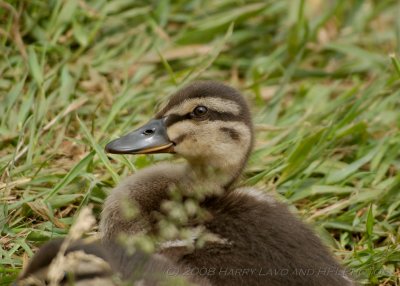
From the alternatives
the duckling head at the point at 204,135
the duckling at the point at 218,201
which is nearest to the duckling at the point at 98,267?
the duckling at the point at 218,201

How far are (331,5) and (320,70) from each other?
1.94 feet

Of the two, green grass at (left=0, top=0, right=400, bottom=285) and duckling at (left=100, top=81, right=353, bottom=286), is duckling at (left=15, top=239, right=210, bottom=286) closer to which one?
duckling at (left=100, top=81, right=353, bottom=286)

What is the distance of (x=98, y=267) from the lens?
2.56 m

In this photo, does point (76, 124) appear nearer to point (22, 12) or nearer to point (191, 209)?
point (22, 12)

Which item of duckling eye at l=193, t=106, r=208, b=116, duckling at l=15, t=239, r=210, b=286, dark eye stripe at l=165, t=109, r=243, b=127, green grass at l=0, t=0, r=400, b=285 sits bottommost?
green grass at l=0, t=0, r=400, b=285

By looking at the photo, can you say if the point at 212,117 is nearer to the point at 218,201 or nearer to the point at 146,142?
the point at 146,142

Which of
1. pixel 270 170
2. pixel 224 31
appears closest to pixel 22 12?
pixel 224 31

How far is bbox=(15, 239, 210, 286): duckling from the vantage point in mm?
2555

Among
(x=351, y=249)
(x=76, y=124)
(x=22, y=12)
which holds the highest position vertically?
(x=22, y=12)

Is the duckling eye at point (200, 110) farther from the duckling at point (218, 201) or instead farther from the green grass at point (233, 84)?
the green grass at point (233, 84)

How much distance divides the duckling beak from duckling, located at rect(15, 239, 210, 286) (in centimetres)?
60

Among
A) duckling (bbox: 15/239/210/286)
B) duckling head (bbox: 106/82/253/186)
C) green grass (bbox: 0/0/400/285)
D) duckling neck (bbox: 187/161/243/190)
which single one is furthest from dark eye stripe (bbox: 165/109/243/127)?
duckling (bbox: 15/239/210/286)

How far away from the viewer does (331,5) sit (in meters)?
5.38

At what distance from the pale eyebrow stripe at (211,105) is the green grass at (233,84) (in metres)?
0.31
